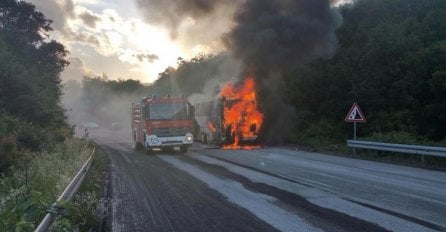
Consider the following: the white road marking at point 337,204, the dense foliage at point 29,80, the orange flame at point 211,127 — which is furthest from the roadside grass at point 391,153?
the dense foliage at point 29,80

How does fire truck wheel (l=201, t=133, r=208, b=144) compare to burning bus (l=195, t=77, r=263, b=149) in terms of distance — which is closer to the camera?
burning bus (l=195, t=77, r=263, b=149)

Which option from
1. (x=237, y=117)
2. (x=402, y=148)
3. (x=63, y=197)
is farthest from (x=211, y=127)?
(x=63, y=197)

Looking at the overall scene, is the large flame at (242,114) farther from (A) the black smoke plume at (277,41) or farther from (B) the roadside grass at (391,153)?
(B) the roadside grass at (391,153)

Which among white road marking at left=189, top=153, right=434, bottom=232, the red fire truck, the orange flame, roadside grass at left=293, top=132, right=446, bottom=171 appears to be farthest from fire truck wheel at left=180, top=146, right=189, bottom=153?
white road marking at left=189, top=153, right=434, bottom=232

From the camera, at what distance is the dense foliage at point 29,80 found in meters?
22.1

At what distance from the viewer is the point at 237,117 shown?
27750 millimetres

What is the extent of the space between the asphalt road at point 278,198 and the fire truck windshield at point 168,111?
7.57 meters

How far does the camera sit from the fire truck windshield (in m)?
23.9

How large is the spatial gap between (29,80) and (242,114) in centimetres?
1384

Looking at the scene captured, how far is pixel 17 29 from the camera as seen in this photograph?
45469mm

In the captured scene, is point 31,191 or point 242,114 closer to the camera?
point 31,191

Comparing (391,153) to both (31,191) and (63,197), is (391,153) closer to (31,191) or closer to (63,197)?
(63,197)

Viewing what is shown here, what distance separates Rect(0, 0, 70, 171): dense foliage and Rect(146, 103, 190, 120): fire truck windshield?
4.97 metres

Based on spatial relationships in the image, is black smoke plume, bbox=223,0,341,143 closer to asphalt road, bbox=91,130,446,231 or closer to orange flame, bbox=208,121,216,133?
orange flame, bbox=208,121,216,133
